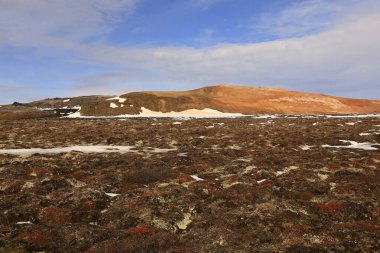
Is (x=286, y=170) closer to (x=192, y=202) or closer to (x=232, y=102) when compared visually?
(x=192, y=202)

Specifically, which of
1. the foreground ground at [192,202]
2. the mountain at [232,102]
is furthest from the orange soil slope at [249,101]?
the foreground ground at [192,202]

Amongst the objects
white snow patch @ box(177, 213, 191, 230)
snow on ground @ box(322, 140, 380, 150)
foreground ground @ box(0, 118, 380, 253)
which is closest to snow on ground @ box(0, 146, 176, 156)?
foreground ground @ box(0, 118, 380, 253)

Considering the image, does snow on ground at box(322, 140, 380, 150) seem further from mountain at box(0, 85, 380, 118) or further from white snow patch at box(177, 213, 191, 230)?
mountain at box(0, 85, 380, 118)

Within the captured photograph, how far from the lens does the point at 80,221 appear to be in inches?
650

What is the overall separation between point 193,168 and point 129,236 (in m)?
10.7

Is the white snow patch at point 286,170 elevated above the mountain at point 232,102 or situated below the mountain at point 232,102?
below

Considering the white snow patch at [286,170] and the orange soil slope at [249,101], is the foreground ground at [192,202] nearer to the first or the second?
the white snow patch at [286,170]

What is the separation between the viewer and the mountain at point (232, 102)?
86125mm

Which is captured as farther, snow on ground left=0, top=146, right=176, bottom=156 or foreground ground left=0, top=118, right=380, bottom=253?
snow on ground left=0, top=146, right=176, bottom=156

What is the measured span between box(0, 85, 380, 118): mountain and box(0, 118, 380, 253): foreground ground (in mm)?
56218

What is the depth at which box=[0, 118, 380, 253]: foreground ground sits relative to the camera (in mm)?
13812

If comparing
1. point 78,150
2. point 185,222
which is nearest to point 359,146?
point 185,222

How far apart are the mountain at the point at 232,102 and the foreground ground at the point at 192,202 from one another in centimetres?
5622

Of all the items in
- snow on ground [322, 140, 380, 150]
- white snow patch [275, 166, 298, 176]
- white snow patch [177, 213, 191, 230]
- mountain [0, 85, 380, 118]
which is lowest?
white snow patch [177, 213, 191, 230]
